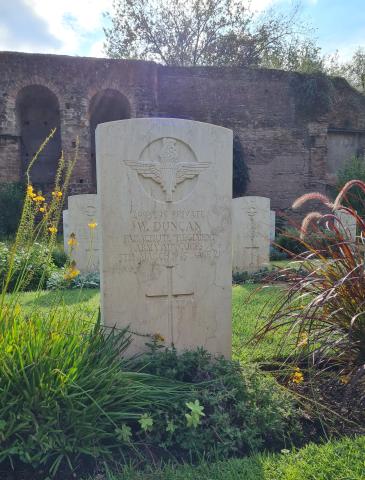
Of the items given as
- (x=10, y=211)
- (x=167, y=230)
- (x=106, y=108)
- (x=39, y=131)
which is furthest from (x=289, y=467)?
(x=39, y=131)

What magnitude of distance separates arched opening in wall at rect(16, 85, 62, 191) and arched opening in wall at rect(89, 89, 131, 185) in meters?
1.45

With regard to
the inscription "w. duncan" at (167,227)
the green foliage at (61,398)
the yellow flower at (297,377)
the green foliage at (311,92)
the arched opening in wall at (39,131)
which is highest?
the green foliage at (311,92)

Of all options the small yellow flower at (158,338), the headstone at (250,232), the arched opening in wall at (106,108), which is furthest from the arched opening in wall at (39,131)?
the small yellow flower at (158,338)

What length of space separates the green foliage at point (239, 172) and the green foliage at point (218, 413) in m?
13.6

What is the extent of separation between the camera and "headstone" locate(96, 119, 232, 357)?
2.95 metres

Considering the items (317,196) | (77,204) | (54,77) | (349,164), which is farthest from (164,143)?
(349,164)

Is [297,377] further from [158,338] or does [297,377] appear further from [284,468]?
[158,338]

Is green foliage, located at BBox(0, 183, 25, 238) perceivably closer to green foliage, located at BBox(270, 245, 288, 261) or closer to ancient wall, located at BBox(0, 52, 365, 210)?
ancient wall, located at BBox(0, 52, 365, 210)

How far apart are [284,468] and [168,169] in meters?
2.11

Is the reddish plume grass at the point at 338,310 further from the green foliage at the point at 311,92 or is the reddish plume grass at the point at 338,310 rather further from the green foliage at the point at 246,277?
the green foliage at the point at 311,92

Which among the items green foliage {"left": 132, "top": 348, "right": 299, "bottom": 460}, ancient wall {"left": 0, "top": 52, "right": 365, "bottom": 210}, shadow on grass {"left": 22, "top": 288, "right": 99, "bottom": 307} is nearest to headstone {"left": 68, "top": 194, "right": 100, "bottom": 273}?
shadow on grass {"left": 22, "top": 288, "right": 99, "bottom": 307}

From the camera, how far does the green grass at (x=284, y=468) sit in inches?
74.7

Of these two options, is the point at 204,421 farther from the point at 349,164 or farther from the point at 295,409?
the point at 349,164

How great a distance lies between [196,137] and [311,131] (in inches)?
642
